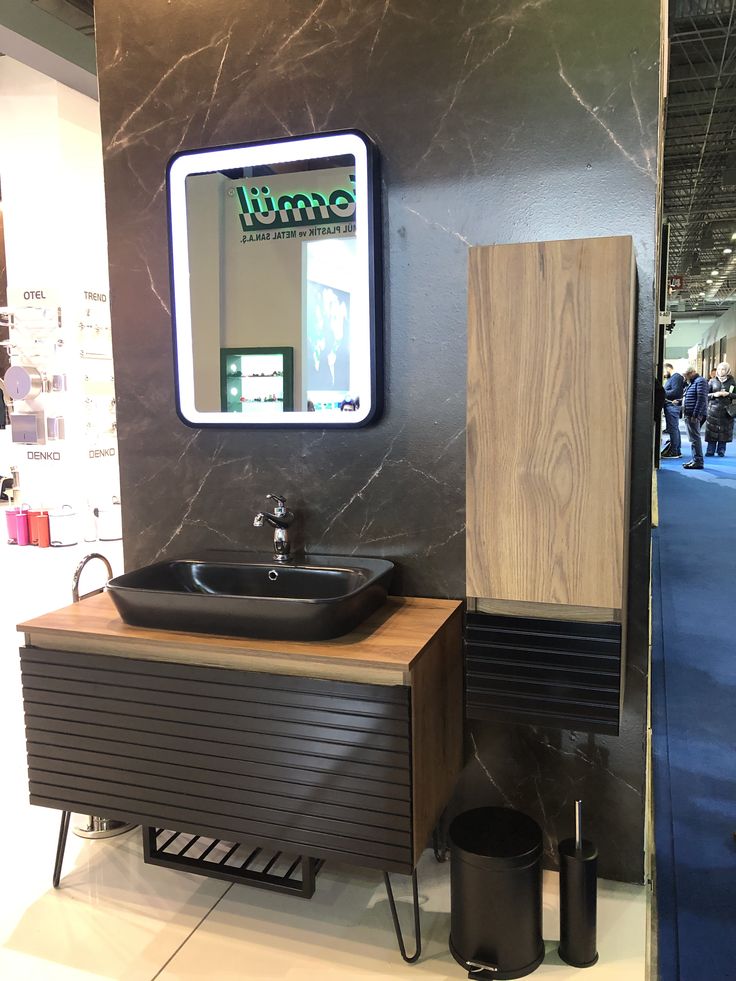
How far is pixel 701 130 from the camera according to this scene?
961cm

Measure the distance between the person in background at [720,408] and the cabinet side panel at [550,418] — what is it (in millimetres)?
11124

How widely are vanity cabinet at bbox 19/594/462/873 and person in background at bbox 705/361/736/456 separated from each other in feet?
36.5

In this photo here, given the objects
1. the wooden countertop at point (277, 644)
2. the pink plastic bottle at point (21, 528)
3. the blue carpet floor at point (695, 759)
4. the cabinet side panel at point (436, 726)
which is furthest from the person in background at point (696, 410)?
the wooden countertop at point (277, 644)

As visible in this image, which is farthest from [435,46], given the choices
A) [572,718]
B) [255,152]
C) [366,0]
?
[572,718]

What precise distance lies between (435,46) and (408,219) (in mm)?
444

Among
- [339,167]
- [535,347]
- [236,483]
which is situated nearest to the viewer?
[535,347]

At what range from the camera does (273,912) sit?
215 cm

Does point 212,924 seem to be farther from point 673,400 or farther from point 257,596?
point 673,400

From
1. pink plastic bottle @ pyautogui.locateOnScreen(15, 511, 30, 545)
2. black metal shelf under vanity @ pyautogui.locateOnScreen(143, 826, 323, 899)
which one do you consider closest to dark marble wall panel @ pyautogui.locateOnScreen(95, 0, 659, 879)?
black metal shelf under vanity @ pyautogui.locateOnScreen(143, 826, 323, 899)

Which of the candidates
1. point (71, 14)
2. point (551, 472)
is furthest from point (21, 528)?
point (551, 472)

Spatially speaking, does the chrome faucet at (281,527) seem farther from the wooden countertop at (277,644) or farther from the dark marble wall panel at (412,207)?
the wooden countertop at (277,644)

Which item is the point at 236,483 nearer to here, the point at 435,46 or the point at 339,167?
the point at 339,167

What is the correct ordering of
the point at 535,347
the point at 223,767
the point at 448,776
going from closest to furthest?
the point at 535,347, the point at 223,767, the point at 448,776

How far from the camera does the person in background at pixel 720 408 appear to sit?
12023 mm
